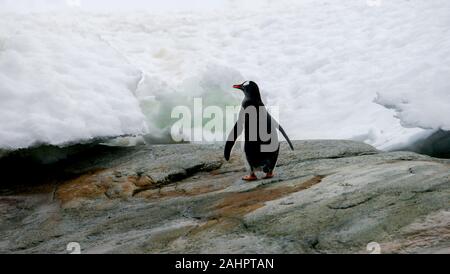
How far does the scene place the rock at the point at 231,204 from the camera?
293 cm

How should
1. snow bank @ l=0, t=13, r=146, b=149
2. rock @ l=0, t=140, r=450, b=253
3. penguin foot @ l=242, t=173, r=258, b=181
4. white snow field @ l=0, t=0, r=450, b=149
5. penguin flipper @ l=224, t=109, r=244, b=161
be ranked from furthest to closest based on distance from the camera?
white snow field @ l=0, t=0, r=450, b=149 < snow bank @ l=0, t=13, r=146, b=149 < penguin flipper @ l=224, t=109, r=244, b=161 < penguin foot @ l=242, t=173, r=258, b=181 < rock @ l=0, t=140, r=450, b=253

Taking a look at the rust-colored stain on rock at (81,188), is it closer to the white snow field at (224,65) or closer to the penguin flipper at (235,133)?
the white snow field at (224,65)

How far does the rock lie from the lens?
293cm

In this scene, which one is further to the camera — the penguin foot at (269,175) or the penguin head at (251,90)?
the penguin head at (251,90)

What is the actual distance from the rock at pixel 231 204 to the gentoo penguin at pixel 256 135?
0.20 metres

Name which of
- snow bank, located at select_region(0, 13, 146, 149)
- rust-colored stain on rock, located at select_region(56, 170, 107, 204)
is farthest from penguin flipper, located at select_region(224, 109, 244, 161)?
snow bank, located at select_region(0, 13, 146, 149)

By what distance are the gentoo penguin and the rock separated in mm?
199

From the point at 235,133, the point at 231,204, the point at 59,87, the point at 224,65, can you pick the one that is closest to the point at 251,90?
the point at 235,133

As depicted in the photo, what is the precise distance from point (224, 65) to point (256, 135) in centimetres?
367

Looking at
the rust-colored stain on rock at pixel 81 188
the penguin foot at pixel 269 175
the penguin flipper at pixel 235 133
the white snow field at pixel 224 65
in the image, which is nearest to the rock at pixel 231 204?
the rust-colored stain on rock at pixel 81 188

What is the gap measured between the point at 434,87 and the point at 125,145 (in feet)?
12.9

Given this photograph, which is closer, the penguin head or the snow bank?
the penguin head

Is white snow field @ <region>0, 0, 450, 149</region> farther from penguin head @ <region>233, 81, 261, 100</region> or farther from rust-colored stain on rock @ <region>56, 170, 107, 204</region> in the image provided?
penguin head @ <region>233, 81, 261, 100</region>
